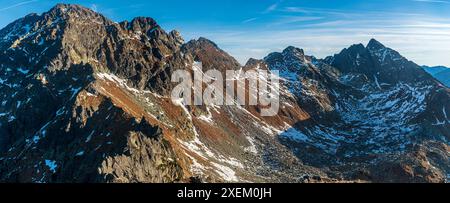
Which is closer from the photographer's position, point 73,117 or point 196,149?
point 73,117

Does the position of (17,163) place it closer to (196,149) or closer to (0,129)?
(0,129)

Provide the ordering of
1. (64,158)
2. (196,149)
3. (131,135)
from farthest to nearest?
(196,149), (64,158), (131,135)

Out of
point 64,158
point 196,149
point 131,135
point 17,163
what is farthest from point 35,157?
point 196,149

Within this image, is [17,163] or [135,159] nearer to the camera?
[135,159]

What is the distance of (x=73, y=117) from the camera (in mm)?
152250

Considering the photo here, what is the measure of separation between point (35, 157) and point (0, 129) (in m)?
46.3
